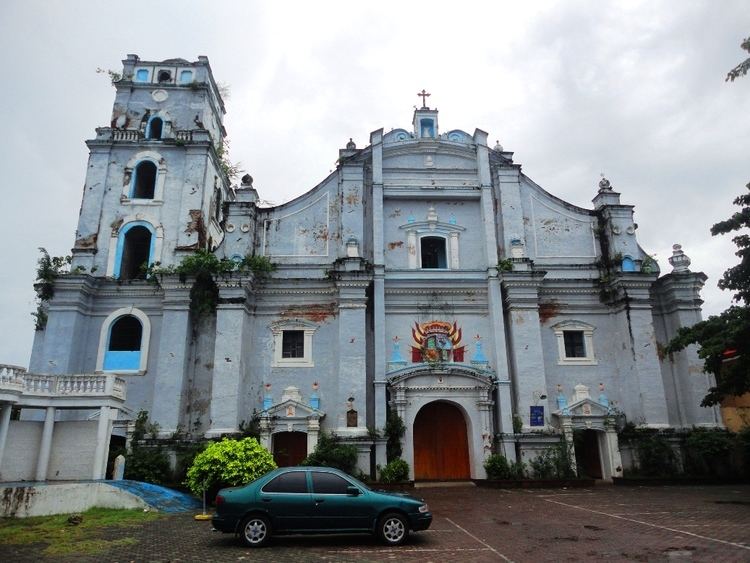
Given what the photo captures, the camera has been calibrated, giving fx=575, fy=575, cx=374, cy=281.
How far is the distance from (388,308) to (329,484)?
1129 cm

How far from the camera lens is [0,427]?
1404 cm

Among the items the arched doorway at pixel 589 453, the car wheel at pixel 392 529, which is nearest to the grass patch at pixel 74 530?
the car wheel at pixel 392 529

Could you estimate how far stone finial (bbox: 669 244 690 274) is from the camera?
20.9 metres

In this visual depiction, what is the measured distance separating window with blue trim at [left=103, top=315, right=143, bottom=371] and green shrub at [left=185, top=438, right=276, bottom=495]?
25.4 ft

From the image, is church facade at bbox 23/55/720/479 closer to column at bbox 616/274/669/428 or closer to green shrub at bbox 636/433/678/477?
column at bbox 616/274/669/428

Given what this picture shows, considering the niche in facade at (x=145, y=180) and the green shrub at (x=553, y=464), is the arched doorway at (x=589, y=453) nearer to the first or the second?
the green shrub at (x=553, y=464)

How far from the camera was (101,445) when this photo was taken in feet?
48.8

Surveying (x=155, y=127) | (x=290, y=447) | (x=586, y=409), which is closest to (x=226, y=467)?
(x=290, y=447)

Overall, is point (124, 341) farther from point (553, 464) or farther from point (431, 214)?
point (553, 464)

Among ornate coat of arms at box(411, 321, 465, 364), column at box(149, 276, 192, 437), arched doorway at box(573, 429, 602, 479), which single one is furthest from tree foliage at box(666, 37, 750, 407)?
column at box(149, 276, 192, 437)

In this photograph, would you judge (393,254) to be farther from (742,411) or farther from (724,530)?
(742,411)

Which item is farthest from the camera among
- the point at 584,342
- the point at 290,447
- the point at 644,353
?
the point at 584,342

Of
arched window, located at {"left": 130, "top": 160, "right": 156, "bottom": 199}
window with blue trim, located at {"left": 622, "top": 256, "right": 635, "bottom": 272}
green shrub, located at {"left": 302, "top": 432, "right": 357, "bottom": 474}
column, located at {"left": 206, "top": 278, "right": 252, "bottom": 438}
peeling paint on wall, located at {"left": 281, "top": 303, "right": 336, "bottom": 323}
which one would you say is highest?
arched window, located at {"left": 130, "top": 160, "right": 156, "bottom": 199}

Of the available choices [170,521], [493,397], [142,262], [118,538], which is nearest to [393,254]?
[493,397]
